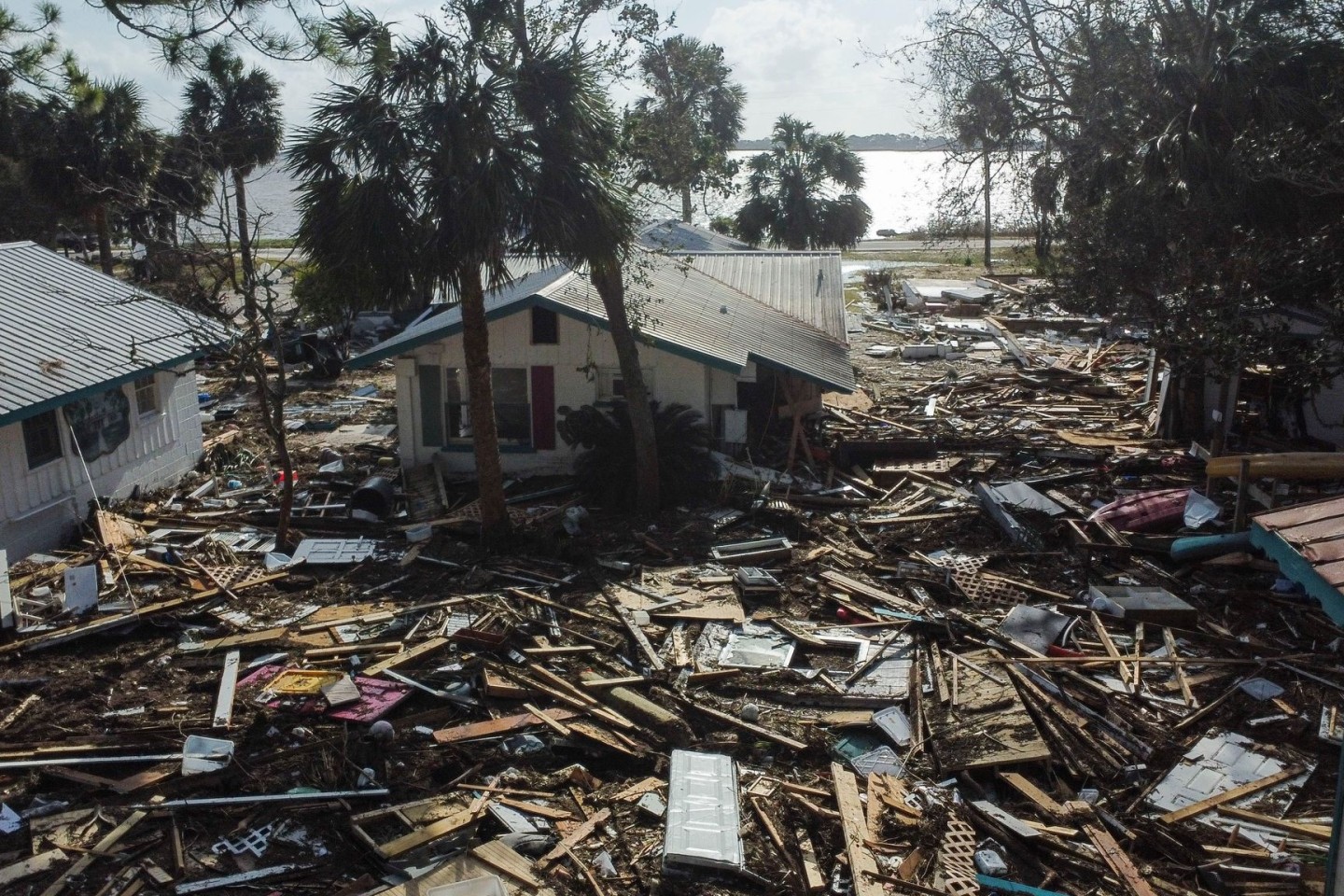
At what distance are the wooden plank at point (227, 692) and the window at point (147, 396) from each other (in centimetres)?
889

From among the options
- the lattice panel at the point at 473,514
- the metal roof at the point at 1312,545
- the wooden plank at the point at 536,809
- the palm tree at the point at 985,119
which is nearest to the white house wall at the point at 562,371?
the lattice panel at the point at 473,514

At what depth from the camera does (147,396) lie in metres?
20.1

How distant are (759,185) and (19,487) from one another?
3080 centimetres

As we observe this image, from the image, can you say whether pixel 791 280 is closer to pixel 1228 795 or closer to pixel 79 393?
pixel 79 393

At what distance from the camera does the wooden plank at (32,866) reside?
27.8ft

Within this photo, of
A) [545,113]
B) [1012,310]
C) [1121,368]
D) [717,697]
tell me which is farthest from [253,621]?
[1012,310]

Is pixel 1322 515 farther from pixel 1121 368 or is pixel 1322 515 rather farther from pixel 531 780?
pixel 1121 368

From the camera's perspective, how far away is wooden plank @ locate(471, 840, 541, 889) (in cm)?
846

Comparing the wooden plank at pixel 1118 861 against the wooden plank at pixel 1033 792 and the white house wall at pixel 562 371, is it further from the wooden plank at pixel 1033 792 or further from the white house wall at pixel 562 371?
the white house wall at pixel 562 371

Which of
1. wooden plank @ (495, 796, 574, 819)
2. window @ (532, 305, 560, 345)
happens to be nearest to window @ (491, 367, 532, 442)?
window @ (532, 305, 560, 345)

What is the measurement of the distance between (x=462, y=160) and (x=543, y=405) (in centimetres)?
732

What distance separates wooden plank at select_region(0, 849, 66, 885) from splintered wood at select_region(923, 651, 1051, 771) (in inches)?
305

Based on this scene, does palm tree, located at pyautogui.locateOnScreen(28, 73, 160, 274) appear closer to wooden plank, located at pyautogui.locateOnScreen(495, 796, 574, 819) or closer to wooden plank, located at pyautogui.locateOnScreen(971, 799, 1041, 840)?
wooden plank, located at pyautogui.locateOnScreen(495, 796, 574, 819)

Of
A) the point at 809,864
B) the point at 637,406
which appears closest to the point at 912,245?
the point at 637,406
